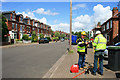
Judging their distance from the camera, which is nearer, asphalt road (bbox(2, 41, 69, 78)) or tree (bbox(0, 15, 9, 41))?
asphalt road (bbox(2, 41, 69, 78))

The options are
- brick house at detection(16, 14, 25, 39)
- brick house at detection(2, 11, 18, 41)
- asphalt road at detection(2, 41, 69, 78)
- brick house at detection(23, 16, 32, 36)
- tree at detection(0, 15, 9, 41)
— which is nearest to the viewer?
asphalt road at detection(2, 41, 69, 78)

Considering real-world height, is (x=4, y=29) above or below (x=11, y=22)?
below

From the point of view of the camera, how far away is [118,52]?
220 inches

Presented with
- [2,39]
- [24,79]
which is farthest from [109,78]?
[2,39]

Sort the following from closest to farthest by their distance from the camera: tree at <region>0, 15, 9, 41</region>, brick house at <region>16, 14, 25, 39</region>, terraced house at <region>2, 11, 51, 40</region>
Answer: tree at <region>0, 15, 9, 41</region>, terraced house at <region>2, 11, 51, 40</region>, brick house at <region>16, 14, 25, 39</region>

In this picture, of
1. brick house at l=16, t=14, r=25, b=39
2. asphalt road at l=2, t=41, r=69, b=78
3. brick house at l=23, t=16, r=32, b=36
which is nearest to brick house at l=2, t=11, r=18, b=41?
brick house at l=16, t=14, r=25, b=39

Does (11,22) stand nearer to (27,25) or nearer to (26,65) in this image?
(27,25)

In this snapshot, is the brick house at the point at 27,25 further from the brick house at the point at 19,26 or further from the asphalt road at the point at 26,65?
the asphalt road at the point at 26,65

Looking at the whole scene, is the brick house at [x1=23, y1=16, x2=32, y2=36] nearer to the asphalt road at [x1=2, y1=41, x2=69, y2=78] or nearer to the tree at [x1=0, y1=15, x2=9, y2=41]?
the tree at [x1=0, y1=15, x2=9, y2=41]

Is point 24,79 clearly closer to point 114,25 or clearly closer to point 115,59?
point 115,59

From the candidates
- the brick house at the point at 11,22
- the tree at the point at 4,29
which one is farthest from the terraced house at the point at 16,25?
the tree at the point at 4,29

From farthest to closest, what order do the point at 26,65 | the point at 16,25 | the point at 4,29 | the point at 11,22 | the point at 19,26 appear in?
the point at 19,26 < the point at 16,25 < the point at 11,22 < the point at 4,29 < the point at 26,65

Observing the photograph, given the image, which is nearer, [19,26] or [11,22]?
[11,22]

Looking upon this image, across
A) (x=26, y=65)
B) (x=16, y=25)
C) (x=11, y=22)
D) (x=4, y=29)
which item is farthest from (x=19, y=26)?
(x=26, y=65)
